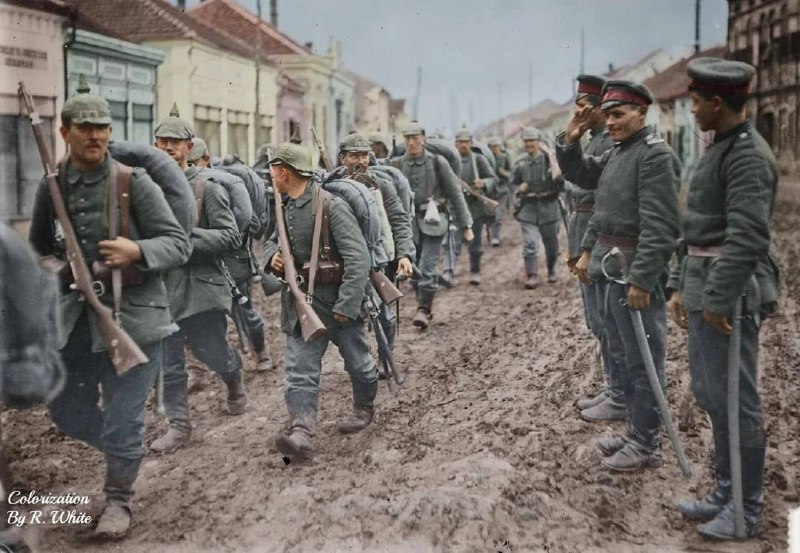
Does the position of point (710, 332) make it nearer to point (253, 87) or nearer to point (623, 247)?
point (623, 247)

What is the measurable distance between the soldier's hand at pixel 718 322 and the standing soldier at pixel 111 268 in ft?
8.14

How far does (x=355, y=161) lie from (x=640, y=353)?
3.39 m

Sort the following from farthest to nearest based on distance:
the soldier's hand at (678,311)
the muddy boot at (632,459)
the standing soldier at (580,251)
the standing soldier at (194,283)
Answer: the standing soldier at (194,283) < the standing soldier at (580,251) < the muddy boot at (632,459) < the soldier's hand at (678,311)

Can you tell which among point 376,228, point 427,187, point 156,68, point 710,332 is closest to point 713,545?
point 710,332

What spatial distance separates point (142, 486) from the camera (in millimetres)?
5082

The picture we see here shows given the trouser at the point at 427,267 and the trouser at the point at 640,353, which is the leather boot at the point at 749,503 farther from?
the trouser at the point at 427,267

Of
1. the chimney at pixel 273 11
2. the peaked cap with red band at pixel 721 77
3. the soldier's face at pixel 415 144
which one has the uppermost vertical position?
the chimney at pixel 273 11

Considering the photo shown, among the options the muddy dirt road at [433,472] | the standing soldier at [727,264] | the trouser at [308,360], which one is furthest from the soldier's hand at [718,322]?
the trouser at [308,360]

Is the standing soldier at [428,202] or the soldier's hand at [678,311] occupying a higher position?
the standing soldier at [428,202]

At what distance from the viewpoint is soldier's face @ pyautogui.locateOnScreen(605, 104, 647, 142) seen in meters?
5.01

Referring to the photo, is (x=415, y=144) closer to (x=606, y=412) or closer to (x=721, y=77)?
(x=606, y=412)

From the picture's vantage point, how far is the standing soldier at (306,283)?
18.3 ft

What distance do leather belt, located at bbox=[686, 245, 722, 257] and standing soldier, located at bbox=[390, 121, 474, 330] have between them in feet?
18.2

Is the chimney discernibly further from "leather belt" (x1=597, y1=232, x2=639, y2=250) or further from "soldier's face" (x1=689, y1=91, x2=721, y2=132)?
"soldier's face" (x1=689, y1=91, x2=721, y2=132)
